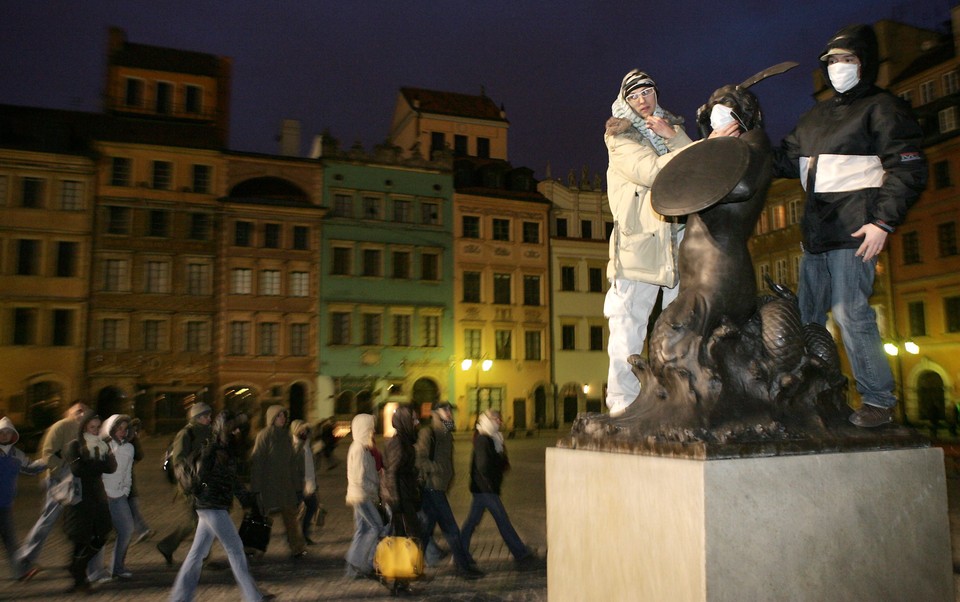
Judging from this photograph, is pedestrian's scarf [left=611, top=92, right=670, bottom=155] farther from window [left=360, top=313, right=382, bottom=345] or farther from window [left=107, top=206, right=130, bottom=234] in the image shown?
window [left=107, top=206, right=130, bottom=234]

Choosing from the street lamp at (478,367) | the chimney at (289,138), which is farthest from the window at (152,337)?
the street lamp at (478,367)

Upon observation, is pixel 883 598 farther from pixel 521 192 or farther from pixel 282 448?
pixel 521 192

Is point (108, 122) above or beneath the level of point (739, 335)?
above

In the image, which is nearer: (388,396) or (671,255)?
(671,255)

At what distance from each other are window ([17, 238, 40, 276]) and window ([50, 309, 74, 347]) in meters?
2.03

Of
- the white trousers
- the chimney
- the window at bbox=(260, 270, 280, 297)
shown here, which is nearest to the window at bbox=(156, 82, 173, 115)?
the chimney

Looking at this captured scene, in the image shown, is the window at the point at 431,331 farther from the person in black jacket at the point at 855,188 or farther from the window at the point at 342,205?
the person in black jacket at the point at 855,188

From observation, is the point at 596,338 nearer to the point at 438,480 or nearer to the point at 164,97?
the point at 164,97

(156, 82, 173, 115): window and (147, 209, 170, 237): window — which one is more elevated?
(156, 82, 173, 115): window

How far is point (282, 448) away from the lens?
9219mm

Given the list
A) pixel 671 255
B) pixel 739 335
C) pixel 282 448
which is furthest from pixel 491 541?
pixel 739 335

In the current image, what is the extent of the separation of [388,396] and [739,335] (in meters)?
35.3

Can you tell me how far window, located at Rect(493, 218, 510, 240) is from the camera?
4141 centimetres

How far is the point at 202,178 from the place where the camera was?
119ft
